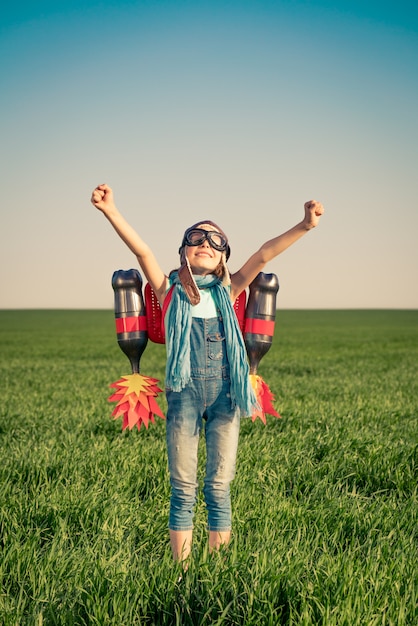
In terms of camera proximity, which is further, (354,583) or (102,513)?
(102,513)

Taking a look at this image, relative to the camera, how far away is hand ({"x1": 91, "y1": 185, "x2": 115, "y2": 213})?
3.15m

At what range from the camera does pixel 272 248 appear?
11.1 ft

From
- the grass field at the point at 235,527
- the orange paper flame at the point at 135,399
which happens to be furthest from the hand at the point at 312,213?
the grass field at the point at 235,527

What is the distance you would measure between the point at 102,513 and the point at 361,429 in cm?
382

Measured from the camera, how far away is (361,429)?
22.2 ft

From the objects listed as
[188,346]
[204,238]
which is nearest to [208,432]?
[188,346]

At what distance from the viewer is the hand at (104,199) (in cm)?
315

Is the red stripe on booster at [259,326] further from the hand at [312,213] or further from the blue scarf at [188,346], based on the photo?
the hand at [312,213]

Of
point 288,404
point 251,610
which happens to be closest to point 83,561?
point 251,610

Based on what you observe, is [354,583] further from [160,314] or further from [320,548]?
[160,314]

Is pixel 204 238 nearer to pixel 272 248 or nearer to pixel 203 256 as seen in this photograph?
pixel 203 256

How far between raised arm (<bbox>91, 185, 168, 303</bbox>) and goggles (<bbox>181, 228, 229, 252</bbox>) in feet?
0.78

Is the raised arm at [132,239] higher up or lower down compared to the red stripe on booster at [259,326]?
higher up

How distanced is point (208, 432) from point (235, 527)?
0.83 metres
